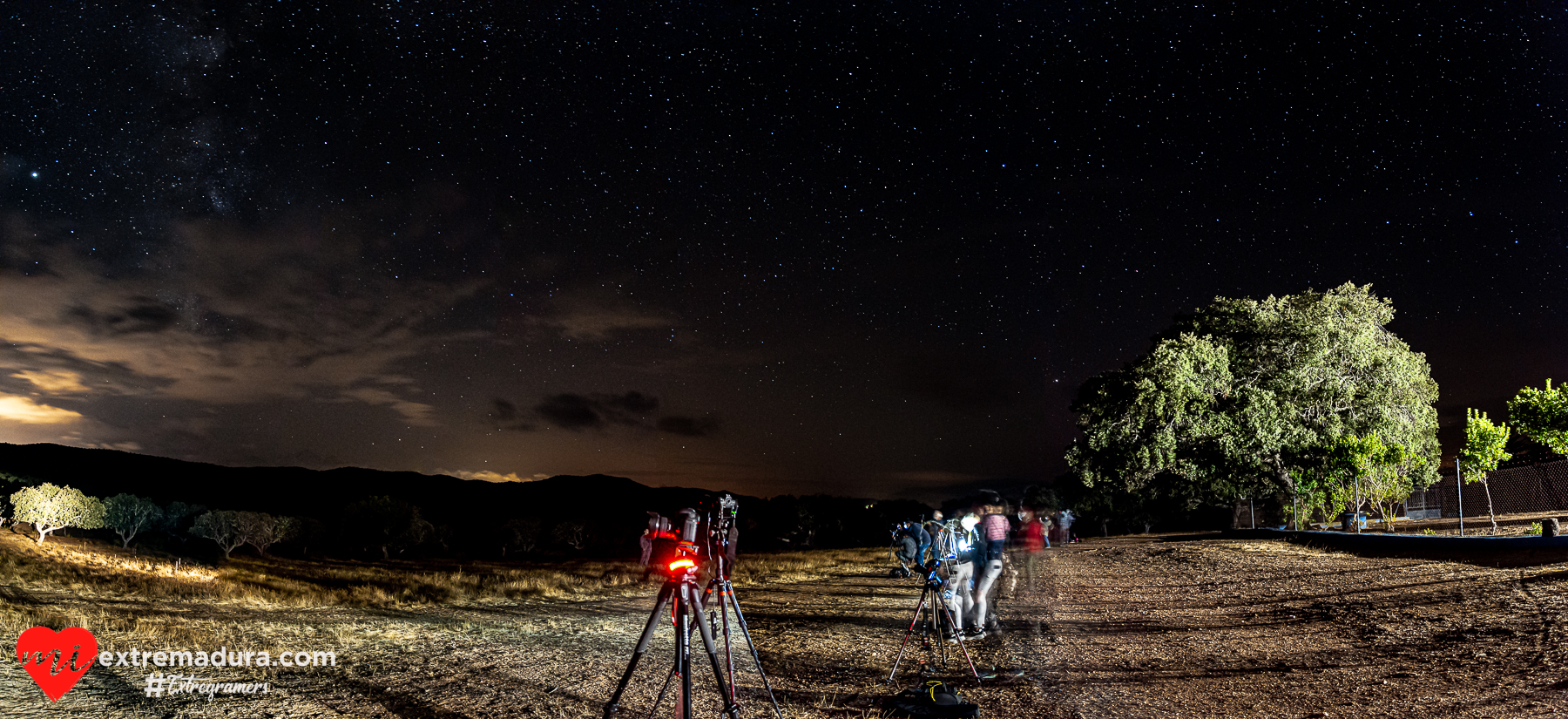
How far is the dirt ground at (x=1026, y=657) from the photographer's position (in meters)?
6.89

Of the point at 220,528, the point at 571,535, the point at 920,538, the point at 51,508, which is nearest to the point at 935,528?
the point at 920,538

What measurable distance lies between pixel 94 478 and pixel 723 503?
16675 cm

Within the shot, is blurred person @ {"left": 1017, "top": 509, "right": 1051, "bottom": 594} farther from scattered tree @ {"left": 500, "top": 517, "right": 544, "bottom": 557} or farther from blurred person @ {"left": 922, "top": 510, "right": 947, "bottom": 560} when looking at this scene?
scattered tree @ {"left": 500, "top": 517, "right": 544, "bottom": 557}

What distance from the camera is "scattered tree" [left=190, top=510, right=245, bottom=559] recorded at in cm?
5950

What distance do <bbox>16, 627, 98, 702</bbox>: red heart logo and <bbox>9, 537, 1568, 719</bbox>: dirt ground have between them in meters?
0.14

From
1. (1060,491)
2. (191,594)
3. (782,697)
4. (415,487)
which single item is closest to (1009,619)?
(782,697)

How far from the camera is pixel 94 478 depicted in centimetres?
12700

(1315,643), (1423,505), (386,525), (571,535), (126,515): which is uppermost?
(1423,505)

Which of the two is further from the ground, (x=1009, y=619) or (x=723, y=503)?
(x=723, y=503)

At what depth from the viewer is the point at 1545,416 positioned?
794 inches

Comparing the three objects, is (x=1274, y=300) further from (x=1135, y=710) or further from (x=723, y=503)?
(x=723, y=503)

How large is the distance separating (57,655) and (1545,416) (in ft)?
98.9

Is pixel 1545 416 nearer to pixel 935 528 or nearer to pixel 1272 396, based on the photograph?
pixel 1272 396

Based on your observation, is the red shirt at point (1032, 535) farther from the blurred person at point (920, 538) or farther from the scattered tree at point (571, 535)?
the scattered tree at point (571, 535)
